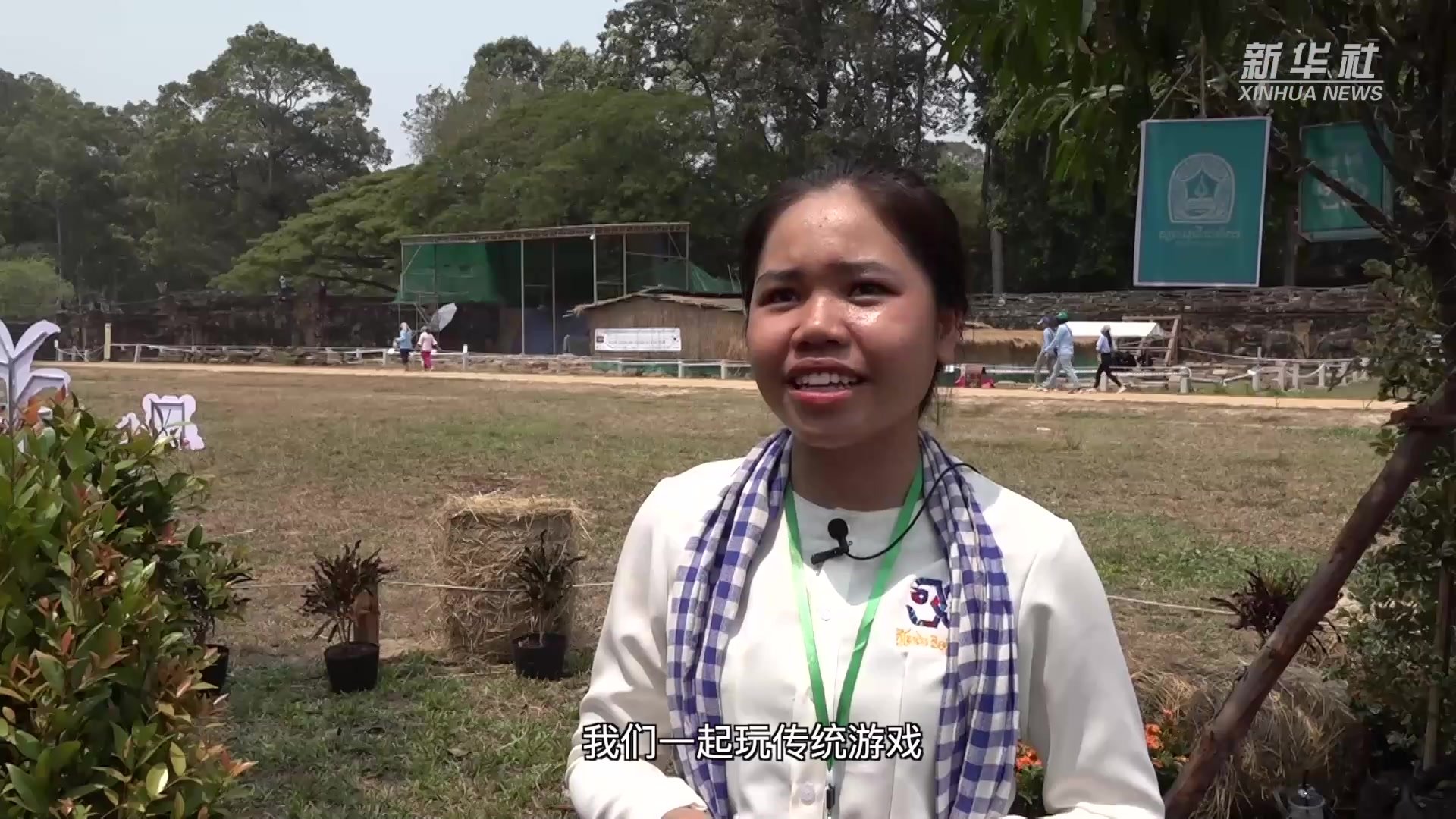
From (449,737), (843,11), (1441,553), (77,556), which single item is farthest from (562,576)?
(843,11)

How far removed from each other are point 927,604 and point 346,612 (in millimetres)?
3727

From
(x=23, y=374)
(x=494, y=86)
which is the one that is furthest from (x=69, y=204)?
(x=23, y=374)

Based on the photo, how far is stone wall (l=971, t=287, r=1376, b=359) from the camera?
24.5 meters

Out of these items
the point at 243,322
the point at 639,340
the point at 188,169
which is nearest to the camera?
the point at 639,340

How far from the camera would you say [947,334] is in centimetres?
150

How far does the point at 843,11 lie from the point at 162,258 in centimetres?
3037

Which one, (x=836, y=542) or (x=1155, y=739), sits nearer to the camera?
(x=836, y=542)

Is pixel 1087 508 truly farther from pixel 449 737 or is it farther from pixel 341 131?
pixel 341 131

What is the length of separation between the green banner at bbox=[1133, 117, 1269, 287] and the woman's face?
1825 millimetres

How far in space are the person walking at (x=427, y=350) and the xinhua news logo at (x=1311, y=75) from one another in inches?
1066

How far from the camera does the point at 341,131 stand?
5100cm

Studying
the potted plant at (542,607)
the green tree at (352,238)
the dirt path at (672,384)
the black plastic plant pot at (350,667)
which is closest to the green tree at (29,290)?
the green tree at (352,238)

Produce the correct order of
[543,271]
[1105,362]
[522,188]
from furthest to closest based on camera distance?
[522,188] → [543,271] → [1105,362]

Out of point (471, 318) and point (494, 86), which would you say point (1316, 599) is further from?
point (494, 86)
